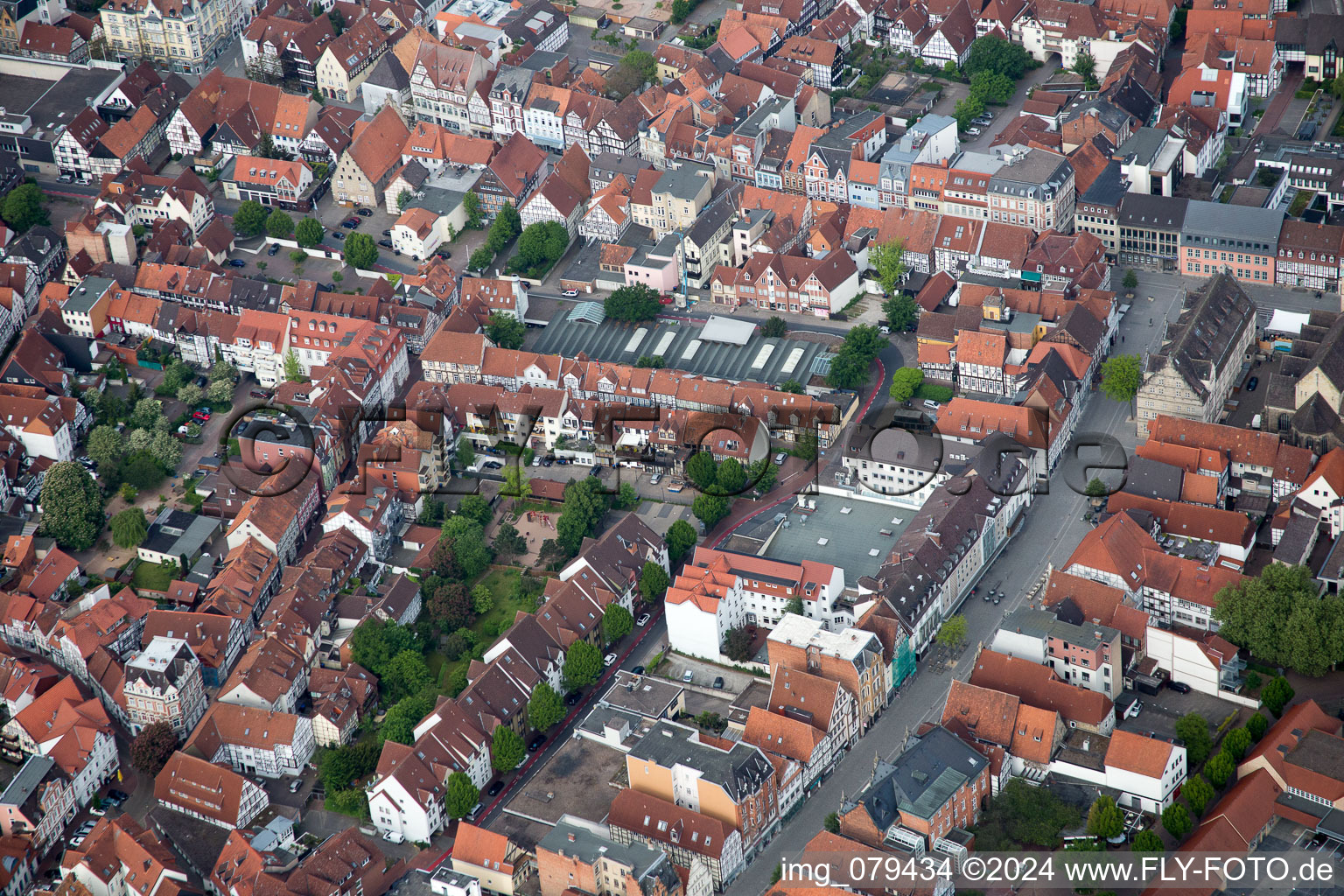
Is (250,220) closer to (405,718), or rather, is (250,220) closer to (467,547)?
(467,547)

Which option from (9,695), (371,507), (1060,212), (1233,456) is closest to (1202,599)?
(1233,456)

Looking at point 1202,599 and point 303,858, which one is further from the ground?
point 1202,599

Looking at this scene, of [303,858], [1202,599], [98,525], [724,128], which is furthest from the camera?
[724,128]

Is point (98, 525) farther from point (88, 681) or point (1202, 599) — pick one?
point (1202, 599)

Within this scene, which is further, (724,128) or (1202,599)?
(724,128)

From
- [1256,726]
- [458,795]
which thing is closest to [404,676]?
[458,795]
